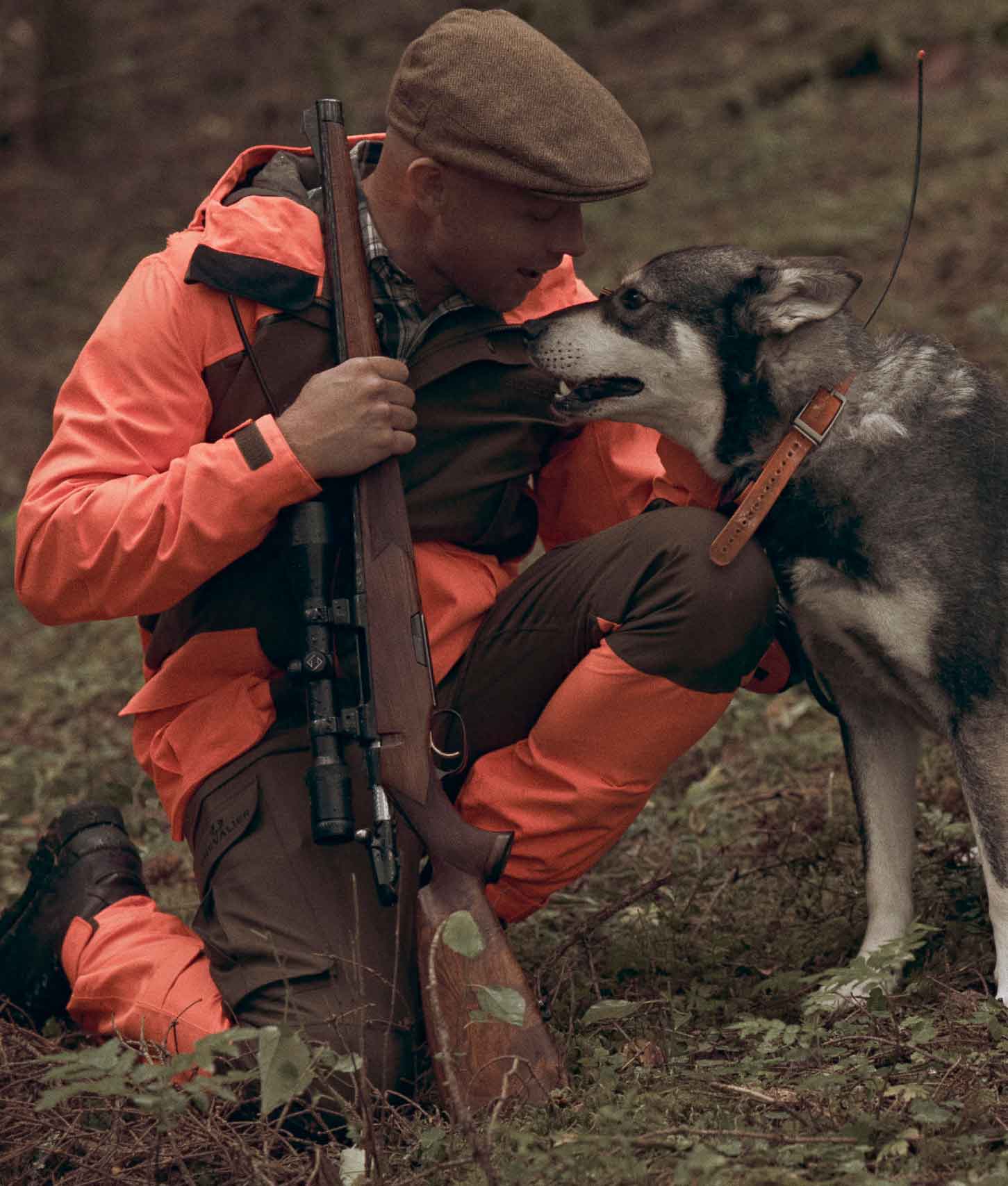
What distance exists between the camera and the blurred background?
7.21 meters

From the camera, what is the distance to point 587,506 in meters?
4.04

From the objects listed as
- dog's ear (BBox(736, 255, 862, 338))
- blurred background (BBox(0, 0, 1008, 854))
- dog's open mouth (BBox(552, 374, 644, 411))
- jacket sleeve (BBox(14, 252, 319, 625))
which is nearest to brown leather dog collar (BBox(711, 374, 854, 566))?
dog's ear (BBox(736, 255, 862, 338))

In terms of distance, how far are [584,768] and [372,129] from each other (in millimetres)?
9843

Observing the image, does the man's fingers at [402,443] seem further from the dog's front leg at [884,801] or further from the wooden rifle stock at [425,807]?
the dog's front leg at [884,801]

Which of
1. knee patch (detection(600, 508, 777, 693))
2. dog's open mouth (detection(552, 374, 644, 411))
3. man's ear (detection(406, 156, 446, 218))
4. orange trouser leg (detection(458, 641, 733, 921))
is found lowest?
orange trouser leg (detection(458, 641, 733, 921))

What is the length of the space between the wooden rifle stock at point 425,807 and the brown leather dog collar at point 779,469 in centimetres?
73

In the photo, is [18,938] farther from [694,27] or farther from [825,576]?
[694,27]

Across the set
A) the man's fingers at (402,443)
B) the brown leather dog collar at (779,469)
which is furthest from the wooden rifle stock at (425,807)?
the brown leather dog collar at (779,469)

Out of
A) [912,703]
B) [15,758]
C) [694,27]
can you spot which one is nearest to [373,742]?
[912,703]

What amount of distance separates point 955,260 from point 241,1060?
6.96 m

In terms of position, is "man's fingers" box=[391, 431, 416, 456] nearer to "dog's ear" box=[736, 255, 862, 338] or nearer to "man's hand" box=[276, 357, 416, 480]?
"man's hand" box=[276, 357, 416, 480]

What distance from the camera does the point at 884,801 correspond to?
3.79 meters

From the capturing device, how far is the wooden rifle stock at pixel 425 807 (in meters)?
2.94

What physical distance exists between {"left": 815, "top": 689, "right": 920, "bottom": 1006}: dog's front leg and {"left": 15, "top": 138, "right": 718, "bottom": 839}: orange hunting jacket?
727mm
